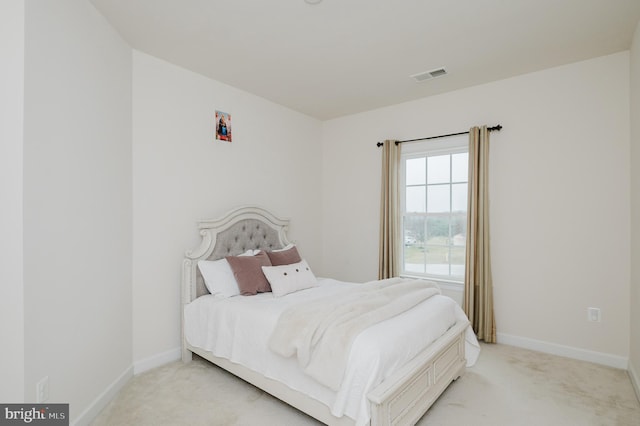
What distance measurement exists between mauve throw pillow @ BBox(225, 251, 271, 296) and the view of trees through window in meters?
1.92

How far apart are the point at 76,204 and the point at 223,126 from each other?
1734mm

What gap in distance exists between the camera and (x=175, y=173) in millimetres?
3086

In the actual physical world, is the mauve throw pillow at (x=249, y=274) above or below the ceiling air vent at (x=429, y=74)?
below

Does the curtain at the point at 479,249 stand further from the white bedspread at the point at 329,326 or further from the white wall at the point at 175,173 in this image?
the white wall at the point at 175,173

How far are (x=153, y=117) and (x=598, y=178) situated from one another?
3925mm

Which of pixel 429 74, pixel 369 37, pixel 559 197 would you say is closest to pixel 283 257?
pixel 369 37

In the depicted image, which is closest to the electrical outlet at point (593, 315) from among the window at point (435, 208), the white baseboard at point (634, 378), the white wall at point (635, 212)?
the white wall at point (635, 212)

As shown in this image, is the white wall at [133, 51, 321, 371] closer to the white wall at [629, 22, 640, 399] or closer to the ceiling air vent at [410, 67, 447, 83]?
the ceiling air vent at [410, 67, 447, 83]

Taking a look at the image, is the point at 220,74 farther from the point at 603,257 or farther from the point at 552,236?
the point at 603,257

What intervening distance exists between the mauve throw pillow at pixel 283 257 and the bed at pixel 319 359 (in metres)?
0.03

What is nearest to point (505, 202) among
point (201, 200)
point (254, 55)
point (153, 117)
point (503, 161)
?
point (503, 161)

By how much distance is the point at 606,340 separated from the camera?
294cm

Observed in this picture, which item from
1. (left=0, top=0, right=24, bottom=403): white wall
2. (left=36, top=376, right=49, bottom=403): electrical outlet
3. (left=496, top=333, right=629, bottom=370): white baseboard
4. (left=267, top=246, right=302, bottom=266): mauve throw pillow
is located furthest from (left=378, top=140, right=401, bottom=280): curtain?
(left=0, top=0, right=24, bottom=403): white wall

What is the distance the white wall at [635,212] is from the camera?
250cm
